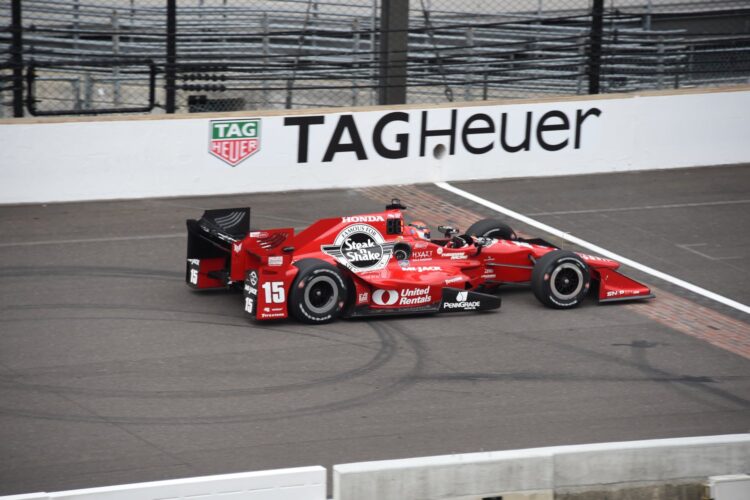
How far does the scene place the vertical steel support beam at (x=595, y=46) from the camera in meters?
18.5

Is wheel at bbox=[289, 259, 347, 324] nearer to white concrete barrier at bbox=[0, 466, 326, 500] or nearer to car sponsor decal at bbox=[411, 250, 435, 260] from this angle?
car sponsor decal at bbox=[411, 250, 435, 260]

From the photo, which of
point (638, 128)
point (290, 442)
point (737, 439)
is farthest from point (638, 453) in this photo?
point (638, 128)

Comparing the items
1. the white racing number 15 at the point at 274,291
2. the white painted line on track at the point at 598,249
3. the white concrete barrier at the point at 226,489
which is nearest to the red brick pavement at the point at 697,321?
the white painted line on track at the point at 598,249

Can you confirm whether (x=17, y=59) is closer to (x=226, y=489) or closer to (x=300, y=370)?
(x=300, y=370)

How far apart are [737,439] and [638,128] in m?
11.2

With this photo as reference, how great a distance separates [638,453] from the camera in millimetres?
7152

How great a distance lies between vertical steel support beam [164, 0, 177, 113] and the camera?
16.3 metres

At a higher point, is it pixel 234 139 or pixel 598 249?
pixel 234 139

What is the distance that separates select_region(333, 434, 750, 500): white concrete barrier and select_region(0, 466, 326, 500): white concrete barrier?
16 centimetres

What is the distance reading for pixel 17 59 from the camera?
51.7 ft

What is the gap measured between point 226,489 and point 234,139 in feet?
32.5

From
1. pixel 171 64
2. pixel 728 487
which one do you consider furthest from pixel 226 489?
pixel 171 64

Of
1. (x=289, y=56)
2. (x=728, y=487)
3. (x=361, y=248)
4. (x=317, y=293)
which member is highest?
(x=289, y=56)

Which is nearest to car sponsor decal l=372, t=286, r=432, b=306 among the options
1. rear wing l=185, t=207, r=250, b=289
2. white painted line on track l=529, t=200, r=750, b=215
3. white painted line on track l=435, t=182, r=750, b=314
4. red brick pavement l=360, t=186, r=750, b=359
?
rear wing l=185, t=207, r=250, b=289
